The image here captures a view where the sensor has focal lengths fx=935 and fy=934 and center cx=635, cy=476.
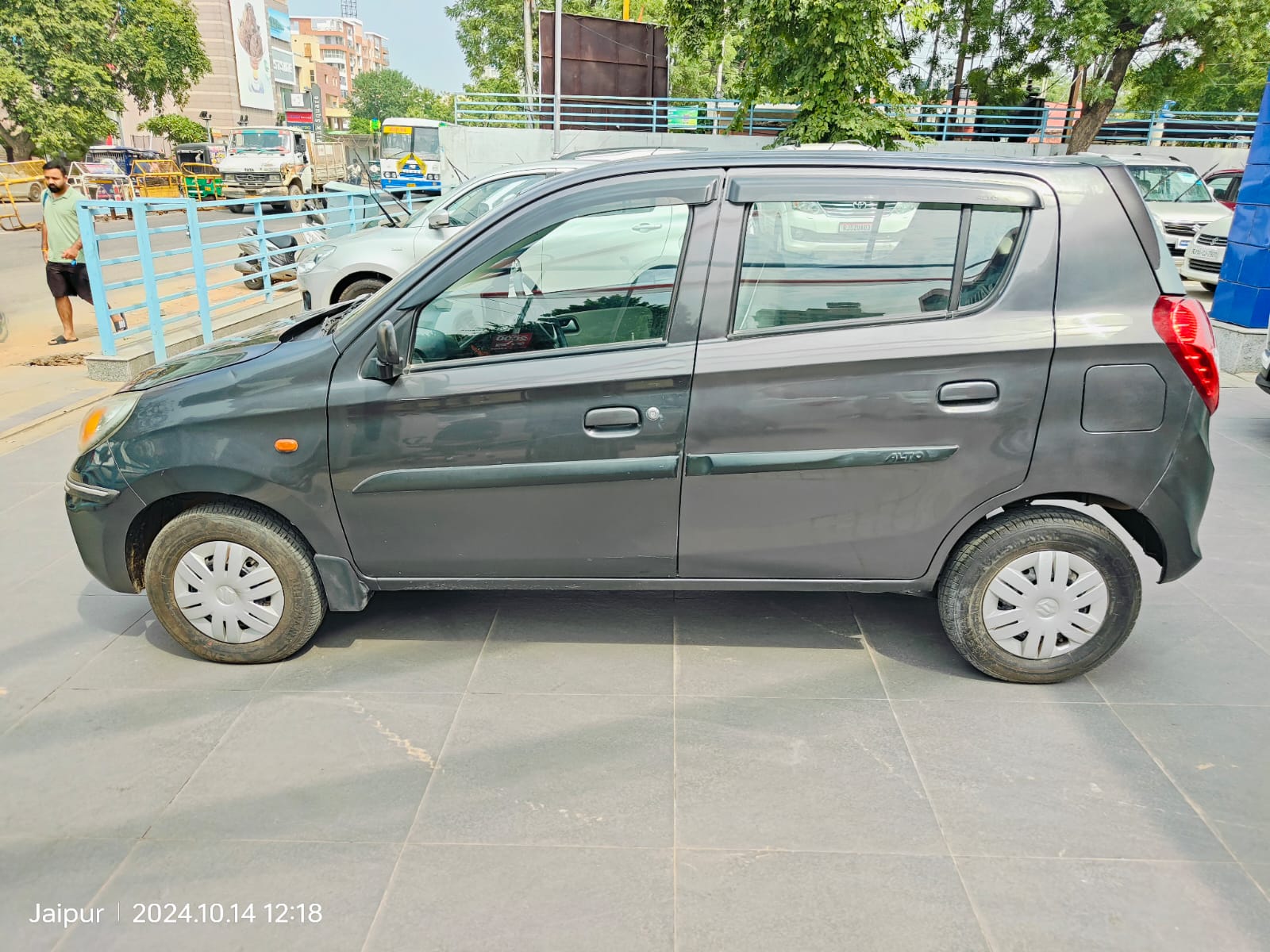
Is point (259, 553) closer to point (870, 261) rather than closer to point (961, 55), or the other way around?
point (870, 261)

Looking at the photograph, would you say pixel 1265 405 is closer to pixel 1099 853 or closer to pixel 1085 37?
pixel 1099 853

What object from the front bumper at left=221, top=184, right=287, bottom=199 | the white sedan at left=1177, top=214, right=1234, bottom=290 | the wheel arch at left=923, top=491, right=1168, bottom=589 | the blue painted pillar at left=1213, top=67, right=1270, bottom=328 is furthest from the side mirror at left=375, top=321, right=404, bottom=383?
the front bumper at left=221, top=184, right=287, bottom=199

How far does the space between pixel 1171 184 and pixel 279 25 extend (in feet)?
371

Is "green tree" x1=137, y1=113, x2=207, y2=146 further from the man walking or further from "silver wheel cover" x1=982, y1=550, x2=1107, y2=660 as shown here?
"silver wheel cover" x1=982, y1=550, x2=1107, y2=660

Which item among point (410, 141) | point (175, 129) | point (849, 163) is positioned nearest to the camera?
point (849, 163)

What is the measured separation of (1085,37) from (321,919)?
2436cm

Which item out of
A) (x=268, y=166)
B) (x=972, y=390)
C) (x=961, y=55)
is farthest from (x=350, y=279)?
(x=268, y=166)

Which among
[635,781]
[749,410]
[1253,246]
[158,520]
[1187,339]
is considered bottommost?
[635,781]

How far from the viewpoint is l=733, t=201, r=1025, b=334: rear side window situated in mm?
3242

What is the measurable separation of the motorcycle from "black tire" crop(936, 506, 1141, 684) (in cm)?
964

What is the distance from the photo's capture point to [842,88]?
14.7 meters

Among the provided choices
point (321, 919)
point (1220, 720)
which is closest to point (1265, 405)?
point (1220, 720)

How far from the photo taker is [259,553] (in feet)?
11.5

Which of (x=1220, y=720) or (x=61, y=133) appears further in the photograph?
(x=61, y=133)
